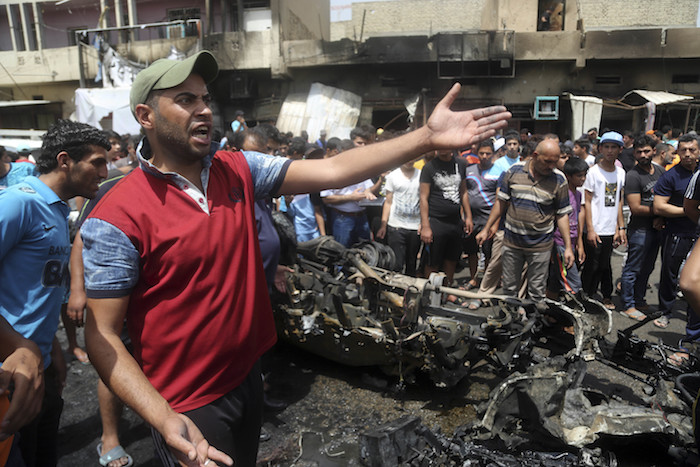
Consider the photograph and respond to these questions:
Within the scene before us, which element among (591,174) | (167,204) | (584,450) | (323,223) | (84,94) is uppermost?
(84,94)

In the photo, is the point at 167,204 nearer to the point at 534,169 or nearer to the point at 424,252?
the point at 534,169

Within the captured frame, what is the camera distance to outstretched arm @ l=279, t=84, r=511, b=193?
79.9 inches

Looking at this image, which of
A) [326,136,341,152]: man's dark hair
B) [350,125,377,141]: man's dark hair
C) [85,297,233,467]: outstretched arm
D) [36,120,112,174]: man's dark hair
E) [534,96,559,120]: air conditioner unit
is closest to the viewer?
[85,297,233,467]: outstretched arm

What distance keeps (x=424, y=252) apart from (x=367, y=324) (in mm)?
2427

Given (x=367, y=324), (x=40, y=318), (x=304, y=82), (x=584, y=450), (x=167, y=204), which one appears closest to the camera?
(x=167, y=204)

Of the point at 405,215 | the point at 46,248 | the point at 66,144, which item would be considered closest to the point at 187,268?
the point at 46,248

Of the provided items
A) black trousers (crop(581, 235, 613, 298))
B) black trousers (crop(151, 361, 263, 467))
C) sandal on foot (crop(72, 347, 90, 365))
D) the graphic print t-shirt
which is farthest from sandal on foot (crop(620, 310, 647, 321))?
sandal on foot (crop(72, 347, 90, 365))

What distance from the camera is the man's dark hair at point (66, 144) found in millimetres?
2824

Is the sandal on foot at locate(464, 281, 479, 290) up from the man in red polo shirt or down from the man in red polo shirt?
down

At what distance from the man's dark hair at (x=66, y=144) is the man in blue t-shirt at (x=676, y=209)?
5.90 meters

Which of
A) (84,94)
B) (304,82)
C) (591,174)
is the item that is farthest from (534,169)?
(84,94)

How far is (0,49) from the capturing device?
25.4 m

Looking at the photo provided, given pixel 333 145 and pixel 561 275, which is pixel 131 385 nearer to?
pixel 561 275

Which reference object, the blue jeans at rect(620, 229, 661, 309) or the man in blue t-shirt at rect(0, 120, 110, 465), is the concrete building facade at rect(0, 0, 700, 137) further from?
the man in blue t-shirt at rect(0, 120, 110, 465)
